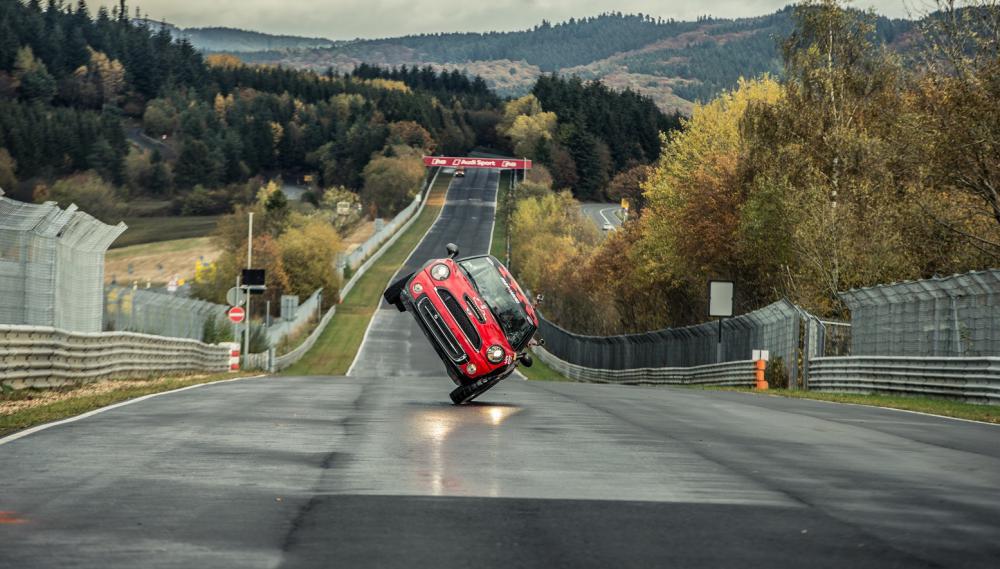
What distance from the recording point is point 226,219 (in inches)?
4749

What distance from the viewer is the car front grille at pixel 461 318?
21.2 meters

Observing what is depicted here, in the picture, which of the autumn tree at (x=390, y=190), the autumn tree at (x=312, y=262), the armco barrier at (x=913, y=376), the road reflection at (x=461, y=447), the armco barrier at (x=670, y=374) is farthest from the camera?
the autumn tree at (x=390, y=190)

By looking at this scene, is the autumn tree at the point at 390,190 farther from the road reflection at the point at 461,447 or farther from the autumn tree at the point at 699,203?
the road reflection at the point at 461,447

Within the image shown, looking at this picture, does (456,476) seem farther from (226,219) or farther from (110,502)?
(226,219)

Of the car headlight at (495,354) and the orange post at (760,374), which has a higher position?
the car headlight at (495,354)

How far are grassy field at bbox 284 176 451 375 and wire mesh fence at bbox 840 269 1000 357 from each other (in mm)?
35355

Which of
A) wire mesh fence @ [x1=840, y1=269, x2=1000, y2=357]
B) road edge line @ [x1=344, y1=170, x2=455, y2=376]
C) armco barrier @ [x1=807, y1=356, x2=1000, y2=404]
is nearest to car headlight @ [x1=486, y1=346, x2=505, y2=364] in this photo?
armco barrier @ [x1=807, y1=356, x2=1000, y2=404]

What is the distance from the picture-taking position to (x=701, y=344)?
157 ft

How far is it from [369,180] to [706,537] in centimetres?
17276

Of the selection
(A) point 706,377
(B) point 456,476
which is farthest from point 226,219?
(B) point 456,476

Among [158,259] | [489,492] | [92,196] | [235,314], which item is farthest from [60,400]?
[92,196]

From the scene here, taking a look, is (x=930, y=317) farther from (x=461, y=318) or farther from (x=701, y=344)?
(x=701, y=344)

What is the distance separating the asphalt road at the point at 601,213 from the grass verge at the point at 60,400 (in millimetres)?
116802

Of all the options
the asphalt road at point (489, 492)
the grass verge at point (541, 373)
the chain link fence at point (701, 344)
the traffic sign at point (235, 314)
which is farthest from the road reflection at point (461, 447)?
the grass verge at point (541, 373)
